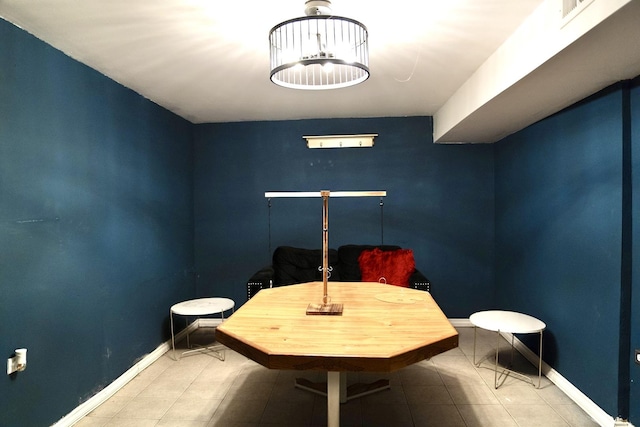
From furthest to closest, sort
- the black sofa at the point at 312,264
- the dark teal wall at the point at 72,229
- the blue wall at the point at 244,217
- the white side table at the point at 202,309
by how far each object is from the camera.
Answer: the black sofa at the point at 312,264 → the white side table at the point at 202,309 → the blue wall at the point at 244,217 → the dark teal wall at the point at 72,229

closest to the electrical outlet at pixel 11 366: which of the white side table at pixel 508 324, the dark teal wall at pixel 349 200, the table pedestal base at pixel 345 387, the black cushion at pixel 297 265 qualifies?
the table pedestal base at pixel 345 387

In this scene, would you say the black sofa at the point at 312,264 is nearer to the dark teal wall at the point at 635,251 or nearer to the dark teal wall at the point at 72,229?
the dark teal wall at the point at 72,229

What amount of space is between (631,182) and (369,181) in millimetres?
2557

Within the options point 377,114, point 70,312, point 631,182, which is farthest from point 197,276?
point 631,182

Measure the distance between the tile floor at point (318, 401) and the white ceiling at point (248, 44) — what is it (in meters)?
2.09

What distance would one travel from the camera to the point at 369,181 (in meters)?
4.50

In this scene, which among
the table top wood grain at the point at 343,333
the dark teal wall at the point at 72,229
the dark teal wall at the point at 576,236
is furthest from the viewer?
the dark teal wall at the point at 576,236

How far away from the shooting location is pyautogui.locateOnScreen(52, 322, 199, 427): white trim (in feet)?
8.13

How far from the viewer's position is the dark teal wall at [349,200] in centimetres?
444

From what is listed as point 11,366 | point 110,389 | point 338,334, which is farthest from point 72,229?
point 338,334

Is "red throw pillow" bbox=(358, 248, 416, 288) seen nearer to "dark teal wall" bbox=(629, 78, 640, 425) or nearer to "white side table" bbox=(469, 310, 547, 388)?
"white side table" bbox=(469, 310, 547, 388)

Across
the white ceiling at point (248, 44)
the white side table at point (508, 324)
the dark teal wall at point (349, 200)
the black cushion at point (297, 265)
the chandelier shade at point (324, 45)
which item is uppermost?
the white ceiling at point (248, 44)

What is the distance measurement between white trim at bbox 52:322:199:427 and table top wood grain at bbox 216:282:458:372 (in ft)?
4.59

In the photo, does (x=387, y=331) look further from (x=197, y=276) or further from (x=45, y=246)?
(x=197, y=276)
